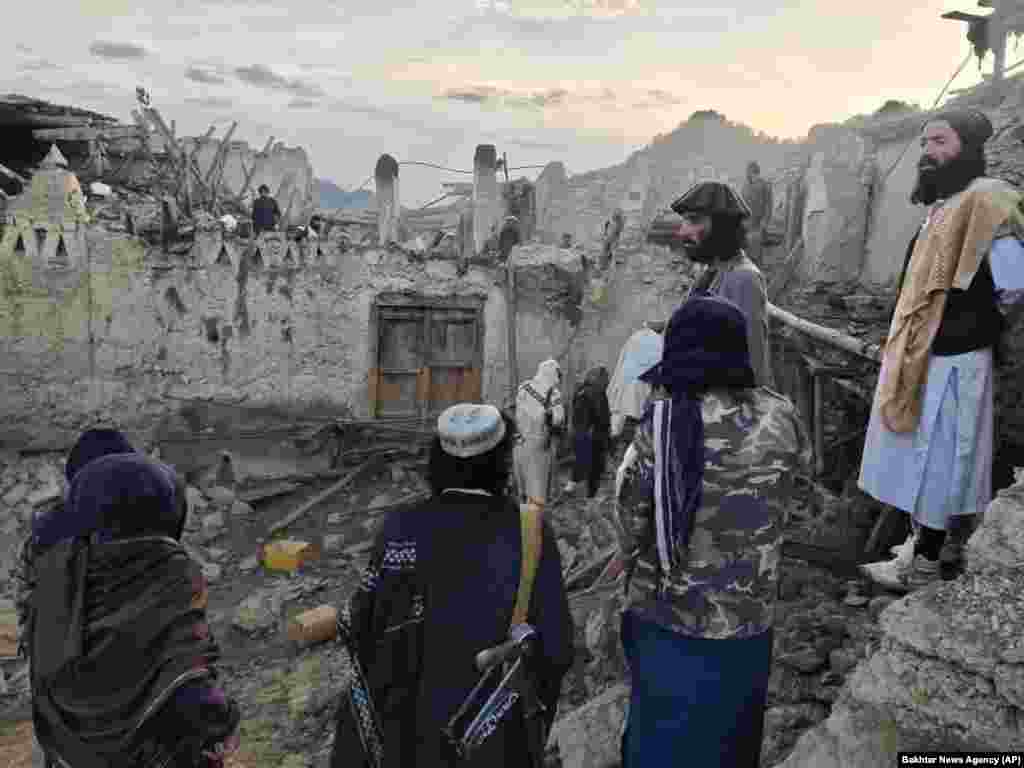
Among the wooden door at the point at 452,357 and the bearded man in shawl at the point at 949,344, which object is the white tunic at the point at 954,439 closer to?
the bearded man in shawl at the point at 949,344

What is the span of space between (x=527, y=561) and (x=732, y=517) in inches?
20.5

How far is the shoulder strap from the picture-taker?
6.40 feet

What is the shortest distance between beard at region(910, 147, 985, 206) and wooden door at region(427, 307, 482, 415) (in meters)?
6.47

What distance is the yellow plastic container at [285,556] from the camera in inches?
280

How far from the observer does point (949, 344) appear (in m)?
2.41

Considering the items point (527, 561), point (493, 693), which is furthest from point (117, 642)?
point (527, 561)

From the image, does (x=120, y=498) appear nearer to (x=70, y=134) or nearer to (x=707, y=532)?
(x=707, y=532)

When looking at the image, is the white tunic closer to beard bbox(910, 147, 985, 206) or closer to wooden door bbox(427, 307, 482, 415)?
beard bbox(910, 147, 985, 206)

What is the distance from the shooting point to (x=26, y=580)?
7.32 feet

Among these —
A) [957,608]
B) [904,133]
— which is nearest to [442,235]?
[904,133]

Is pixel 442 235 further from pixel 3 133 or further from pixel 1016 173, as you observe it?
pixel 1016 173

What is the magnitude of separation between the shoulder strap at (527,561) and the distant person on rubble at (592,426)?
17.2ft

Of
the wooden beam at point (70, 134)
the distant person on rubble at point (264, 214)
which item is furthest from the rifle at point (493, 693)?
the wooden beam at point (70, 134)

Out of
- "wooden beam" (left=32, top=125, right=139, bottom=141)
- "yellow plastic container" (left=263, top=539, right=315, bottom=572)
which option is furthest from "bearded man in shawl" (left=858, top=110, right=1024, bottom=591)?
"wooden beam" (left=32, top=125, right=139, bottom=141)
